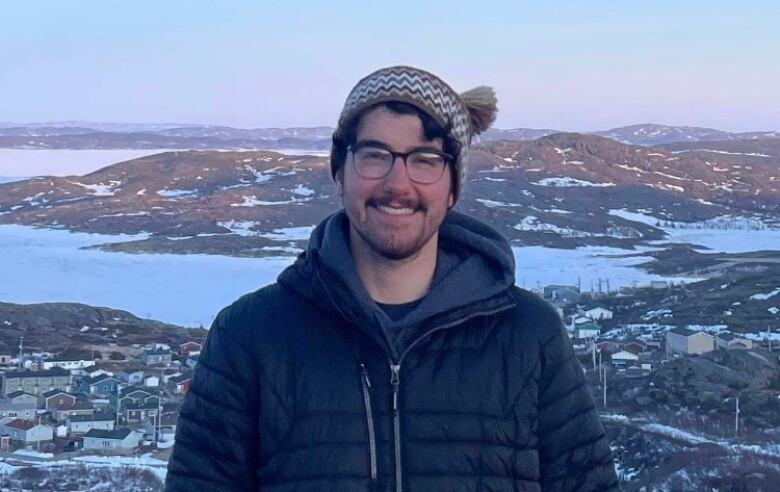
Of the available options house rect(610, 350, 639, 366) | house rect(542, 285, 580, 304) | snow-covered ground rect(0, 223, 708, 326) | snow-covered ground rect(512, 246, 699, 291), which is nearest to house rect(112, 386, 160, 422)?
snow-covered ground rect(0, 223, 708, 326)

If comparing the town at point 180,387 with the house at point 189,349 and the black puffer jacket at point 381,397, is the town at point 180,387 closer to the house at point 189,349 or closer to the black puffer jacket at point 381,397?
the house at point 189,349

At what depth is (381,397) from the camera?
127 centimetres

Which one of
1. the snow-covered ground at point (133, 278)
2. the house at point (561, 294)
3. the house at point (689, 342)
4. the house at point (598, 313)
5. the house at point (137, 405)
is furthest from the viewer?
the snow-covered ground at point (133, 278)

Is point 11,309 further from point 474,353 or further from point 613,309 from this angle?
point 474,353

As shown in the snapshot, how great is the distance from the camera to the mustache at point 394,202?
129 centimetres

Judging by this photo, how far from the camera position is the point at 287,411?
1.28 metres

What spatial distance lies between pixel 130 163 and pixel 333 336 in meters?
25.1

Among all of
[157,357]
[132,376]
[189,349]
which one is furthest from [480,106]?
[157,357]

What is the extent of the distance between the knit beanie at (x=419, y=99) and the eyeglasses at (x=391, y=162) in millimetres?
41

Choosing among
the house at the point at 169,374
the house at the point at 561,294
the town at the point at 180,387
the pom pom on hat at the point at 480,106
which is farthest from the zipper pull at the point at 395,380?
the house at the point at 561,294

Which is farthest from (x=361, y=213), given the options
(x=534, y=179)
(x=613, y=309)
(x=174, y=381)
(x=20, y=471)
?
(x=534, y=179)

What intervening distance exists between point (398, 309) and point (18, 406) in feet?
15.1

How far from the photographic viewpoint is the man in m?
1.27

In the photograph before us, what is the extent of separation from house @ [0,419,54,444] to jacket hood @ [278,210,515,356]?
3.90 m
